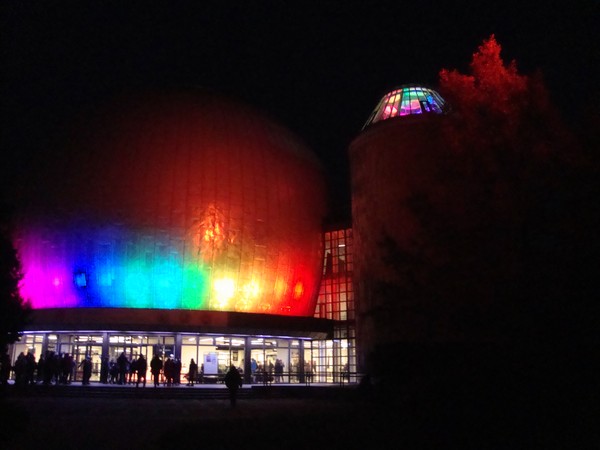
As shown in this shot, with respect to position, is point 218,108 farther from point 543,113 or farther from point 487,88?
point 543,113

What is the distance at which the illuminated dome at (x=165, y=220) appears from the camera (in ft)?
100

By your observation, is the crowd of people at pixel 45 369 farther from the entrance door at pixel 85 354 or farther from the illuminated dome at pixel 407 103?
the illuminated dome at pixel 407 103

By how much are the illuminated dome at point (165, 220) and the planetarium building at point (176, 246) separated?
0.06 meters

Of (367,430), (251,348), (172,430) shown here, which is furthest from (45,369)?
(367,430)

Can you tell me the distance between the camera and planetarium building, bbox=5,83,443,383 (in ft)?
99.3

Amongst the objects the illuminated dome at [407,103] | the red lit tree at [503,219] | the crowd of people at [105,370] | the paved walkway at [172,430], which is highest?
the illuminated dome at [407,103]

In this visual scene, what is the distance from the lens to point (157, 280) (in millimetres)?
30359

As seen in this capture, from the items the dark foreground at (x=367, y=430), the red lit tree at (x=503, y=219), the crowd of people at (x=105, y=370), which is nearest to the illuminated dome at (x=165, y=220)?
the crowd of people at (x=105, y=370)

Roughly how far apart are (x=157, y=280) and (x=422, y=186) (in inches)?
578

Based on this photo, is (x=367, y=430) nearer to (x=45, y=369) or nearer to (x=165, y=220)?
(x=45, y=369)

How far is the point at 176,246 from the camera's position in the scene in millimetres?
30719

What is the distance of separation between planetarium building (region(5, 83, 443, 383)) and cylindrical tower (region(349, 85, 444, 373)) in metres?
2.34

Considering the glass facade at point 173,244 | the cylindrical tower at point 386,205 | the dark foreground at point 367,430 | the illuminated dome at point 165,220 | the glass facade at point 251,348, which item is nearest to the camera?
the dark foreground at point 367,430

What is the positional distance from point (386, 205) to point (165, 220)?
1209 centimetres
